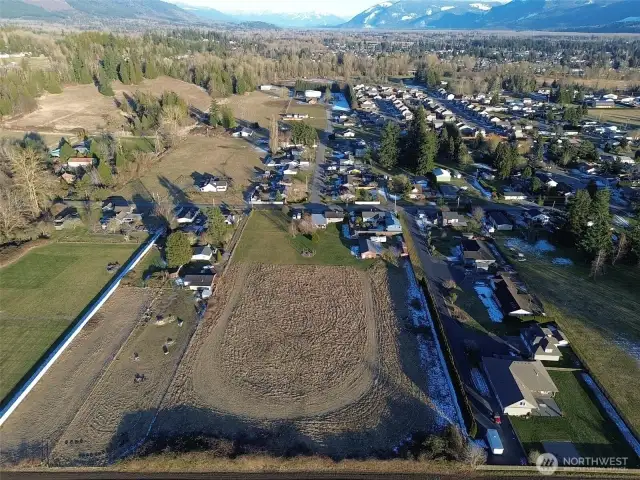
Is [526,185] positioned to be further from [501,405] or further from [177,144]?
[177,144]

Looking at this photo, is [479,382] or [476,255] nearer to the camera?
[479,382]

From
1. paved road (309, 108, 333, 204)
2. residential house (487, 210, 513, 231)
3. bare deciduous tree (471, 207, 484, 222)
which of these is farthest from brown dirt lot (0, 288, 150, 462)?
residential house (487, 210, 513, 231)

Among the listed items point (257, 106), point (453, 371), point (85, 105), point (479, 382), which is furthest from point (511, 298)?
point (85, 105)

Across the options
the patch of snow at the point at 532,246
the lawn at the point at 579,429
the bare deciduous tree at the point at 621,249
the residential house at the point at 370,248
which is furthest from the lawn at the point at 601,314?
the residential house at the point at 370,248

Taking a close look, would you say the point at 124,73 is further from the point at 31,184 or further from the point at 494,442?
the point at 494,442

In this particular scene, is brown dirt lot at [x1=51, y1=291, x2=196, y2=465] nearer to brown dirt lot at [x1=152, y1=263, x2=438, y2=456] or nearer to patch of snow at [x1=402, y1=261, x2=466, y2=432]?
brown dirt lot at [x1=152, y1=263, x2=438, y2=456]

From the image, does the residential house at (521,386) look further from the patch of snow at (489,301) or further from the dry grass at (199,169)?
the dry grass at (199,169)
